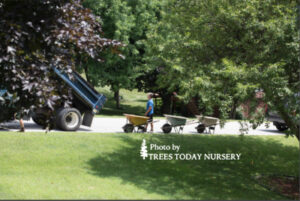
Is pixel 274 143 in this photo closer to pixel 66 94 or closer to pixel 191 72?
pixel 191 72

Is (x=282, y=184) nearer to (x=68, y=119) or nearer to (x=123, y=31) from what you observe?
(x=68, y=119)

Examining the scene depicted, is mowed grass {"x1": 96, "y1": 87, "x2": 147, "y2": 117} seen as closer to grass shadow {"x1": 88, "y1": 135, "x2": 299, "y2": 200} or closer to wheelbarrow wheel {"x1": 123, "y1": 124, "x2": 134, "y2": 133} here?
wheelbarrow wheel {"x1": 123, "y1": 124, "x2": 134, "y2": 133}

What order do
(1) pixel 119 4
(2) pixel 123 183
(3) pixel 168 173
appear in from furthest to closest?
1. (1) pixel 119 4
2. (3) pixel 168 173
3. (2) pixel 123 183

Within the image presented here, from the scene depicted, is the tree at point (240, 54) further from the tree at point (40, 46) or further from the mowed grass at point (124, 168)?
the tree at point (40, 46)

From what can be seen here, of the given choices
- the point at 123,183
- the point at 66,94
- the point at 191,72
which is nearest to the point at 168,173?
the point at 123,183

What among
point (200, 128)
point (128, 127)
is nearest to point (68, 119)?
point (128, 127)

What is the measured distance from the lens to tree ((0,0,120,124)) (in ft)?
18.1

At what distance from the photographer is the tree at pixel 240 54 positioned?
7395mm

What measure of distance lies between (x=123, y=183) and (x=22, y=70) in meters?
3.88

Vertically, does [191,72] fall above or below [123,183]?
above

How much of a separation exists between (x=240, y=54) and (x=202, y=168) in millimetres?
3684

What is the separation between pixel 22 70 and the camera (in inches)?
223

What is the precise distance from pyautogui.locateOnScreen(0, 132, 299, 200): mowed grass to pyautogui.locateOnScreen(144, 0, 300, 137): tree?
2.13m

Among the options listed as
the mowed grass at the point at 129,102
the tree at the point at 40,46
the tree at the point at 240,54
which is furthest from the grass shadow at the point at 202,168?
the mowed grass at the point at 129,102
